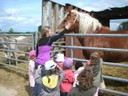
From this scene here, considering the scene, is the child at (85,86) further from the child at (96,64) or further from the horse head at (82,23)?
the horse head at (82,23)

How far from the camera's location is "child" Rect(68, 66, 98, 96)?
306 cm

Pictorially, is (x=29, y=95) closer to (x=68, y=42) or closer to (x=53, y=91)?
(x=68, y=42)

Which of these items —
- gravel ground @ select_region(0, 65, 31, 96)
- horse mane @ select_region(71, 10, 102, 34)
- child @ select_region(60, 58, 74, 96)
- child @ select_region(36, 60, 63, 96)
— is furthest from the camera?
gravel ground @ select_region(0, 65, 31, 96)

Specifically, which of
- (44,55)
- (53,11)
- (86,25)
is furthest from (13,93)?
(53,11)

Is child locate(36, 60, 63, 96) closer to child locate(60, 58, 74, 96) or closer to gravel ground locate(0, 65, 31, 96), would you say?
child locate(60, 58, 74, 96)

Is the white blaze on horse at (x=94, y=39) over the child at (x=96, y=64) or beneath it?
over

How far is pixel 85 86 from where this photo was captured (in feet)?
10.1

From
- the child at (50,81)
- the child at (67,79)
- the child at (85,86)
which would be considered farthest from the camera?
the child at (67,79)

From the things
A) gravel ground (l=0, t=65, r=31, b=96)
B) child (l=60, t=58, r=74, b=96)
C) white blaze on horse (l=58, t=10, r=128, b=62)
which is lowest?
gravel ground (l=0, t=65, r=31, b=96)

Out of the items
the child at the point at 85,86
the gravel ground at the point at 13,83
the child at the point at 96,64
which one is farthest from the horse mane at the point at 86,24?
the child at the point at 85,86

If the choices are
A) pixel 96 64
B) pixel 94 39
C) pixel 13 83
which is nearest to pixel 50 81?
pixel 96 64

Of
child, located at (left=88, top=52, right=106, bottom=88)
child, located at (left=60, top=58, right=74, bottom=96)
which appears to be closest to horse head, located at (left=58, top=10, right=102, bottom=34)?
child, located at (left=88, top=52, right=106, bottom=88)

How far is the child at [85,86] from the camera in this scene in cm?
306

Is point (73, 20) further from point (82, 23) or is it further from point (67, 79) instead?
point (67, 79)
